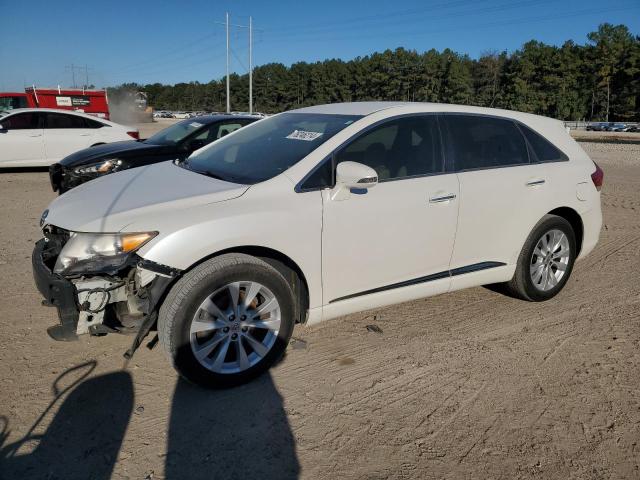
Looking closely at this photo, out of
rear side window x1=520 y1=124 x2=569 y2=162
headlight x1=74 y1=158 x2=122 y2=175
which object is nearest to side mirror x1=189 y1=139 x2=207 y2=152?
headlight x1=74 y1=158 x2=122 y2=175

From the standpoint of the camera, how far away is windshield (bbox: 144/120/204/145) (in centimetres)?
835

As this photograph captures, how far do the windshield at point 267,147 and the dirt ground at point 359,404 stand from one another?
1300 mm

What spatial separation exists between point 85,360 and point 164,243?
46.5 inches

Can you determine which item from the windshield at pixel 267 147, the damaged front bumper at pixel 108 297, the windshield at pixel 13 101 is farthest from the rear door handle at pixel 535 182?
the windshield at pixel 13 101

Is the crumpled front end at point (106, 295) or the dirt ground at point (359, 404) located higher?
the crumpled front end at point (106, 295)

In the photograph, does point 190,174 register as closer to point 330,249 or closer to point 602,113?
point 330,249

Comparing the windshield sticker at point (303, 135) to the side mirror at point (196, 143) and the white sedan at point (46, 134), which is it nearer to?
the side mirror at point (196, 143)

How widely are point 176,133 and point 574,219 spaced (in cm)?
644

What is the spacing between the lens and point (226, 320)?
9.96ft

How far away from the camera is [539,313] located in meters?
4.38

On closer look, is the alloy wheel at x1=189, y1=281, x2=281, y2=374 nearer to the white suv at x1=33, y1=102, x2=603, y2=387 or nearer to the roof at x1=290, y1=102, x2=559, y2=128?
the white suv at x1=33, y1=102, x2=603, y2=387

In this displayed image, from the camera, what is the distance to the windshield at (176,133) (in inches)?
329

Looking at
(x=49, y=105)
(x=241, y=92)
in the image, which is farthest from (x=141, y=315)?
(x=241, y=92)

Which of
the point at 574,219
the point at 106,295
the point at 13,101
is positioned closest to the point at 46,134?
the point at 106,295
